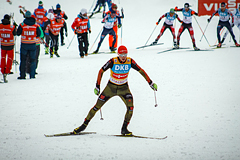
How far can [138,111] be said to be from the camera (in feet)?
21.9

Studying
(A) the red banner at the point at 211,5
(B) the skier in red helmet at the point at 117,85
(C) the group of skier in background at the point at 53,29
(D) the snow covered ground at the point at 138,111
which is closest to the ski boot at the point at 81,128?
(B) the skier in red helmet at the point at 117,85

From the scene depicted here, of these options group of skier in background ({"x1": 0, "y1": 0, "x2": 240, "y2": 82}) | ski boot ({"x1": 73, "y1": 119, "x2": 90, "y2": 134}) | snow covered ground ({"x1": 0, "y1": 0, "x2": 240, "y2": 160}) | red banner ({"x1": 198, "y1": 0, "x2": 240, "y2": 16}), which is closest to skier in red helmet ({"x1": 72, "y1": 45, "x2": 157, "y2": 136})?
ski boot ({"x1": 73, "y1": 119, "x2": 90, "y2": 134})

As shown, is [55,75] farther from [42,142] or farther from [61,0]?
[61,0]

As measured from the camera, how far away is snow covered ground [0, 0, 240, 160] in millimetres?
4605

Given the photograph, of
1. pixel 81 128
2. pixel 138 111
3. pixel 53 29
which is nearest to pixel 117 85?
pixel 81 128

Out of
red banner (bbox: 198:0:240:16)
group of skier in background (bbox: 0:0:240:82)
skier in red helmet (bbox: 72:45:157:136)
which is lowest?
skier in red helmet (bbox: 72:45:157:136)

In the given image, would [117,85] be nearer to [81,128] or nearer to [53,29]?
[81,128]

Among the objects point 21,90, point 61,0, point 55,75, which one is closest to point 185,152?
point 21,90

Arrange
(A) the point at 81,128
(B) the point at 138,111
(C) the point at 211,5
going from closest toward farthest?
(A) the point at 81,128 → (B) the point at 138,111 → (C) the point at 211,5

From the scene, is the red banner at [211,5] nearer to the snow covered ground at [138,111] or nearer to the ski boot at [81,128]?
the snow covered ground at [138,111]

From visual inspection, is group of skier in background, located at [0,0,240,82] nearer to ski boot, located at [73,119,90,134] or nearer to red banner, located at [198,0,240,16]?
ski boot, located at [73,119,90,134]

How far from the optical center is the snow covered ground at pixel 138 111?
461 centimetres

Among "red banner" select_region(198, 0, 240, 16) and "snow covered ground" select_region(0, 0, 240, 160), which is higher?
"red banner" select_region(198, 0, 240, 16)

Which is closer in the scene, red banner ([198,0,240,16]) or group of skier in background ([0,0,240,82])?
group of skier in background ([0,0,240,82])
